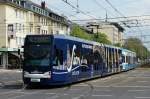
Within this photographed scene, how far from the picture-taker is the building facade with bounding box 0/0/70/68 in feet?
284


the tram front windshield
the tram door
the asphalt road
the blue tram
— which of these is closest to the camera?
the asphalt road

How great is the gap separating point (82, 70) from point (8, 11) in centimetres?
5494

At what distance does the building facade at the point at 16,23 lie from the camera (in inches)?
3408

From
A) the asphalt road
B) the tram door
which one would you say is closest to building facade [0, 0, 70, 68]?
the tram door

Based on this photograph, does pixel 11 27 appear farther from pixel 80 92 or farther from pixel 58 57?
pixel 80 92

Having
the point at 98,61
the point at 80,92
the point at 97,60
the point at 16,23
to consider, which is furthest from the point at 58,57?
the point at 16,23

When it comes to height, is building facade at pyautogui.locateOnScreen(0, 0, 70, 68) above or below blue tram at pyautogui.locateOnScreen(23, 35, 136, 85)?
above

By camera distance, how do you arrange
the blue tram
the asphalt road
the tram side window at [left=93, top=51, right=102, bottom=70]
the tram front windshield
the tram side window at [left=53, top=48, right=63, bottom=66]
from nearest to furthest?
the asphalt road
the blue tram
the tram front windshield
the tram side window at [left=53, top=48, right=63, bottom=66]
the tram side window at [left=93, top=51, right=102, bottom=70]

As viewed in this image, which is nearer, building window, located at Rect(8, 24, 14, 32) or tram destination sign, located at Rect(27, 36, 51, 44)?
tram destination sign, located at Rect(27, 36, 51, 44)

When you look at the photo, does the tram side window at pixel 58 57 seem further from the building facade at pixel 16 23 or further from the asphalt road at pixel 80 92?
the building facade at pixel 16 23

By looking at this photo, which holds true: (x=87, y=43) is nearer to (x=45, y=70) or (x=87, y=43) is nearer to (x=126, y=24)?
(x=45, y=70)

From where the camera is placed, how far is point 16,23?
90.3 meters

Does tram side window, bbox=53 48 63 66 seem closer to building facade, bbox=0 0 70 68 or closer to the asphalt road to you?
the asphalt road

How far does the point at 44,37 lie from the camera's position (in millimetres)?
29094
